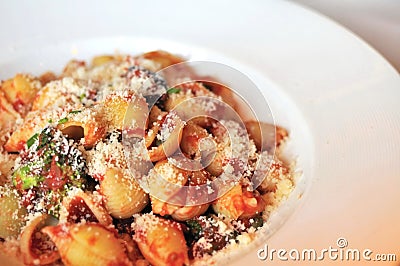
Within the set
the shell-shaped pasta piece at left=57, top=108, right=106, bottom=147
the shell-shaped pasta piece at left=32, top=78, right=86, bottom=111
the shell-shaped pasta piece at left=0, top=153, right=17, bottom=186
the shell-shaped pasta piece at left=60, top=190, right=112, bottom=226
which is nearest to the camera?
the shell-shaped pasta piece at left=60, top=190, right=112, bottom=226

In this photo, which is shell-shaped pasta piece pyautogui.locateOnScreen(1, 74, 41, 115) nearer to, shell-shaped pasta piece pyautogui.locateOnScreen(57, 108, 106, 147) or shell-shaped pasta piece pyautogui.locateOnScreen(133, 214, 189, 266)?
shell-shaped pasta piece pyautogui.locateOnScreen(57, 108, 106, 147)

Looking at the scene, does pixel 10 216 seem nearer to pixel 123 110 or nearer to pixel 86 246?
pixel 86 246

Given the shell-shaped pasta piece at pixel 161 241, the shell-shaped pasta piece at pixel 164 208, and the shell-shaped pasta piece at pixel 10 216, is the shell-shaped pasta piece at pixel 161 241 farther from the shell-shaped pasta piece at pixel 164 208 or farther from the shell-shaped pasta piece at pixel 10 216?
the shell-shaped pasta piece at pixel 10 216

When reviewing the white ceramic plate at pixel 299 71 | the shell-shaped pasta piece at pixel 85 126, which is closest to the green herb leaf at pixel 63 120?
the shell-shaped pasta piece at pixel 85 126

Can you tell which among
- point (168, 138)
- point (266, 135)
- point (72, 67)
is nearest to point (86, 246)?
point (168, 138)

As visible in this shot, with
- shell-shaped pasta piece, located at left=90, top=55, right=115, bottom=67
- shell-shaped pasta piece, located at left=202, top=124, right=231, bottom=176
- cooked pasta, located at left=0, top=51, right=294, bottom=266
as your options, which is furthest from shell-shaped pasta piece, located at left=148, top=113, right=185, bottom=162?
shell-shaped pasta piece, located at left=90, top=55, right=115, bottom=67
